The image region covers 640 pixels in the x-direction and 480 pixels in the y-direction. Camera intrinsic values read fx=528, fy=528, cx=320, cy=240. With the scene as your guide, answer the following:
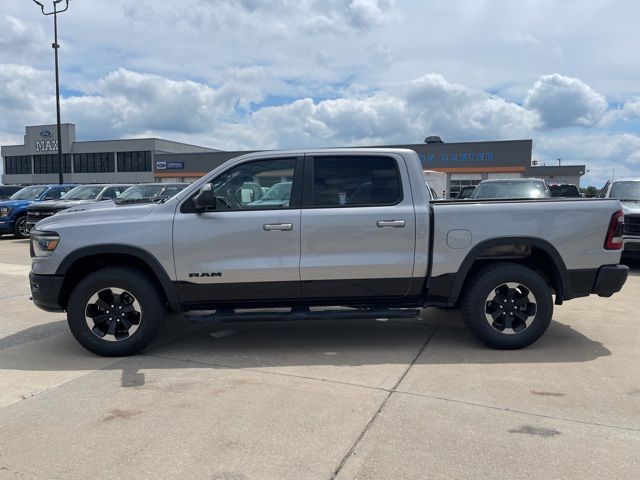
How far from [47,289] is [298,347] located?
2.41 metres

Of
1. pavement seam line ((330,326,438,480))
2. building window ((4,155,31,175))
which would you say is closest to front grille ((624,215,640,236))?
pavement seam line ((330,326,438,480))

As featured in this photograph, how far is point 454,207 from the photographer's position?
4969 millimetres

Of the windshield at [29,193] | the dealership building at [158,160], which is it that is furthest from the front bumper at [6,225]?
the dealership building at [158,160]

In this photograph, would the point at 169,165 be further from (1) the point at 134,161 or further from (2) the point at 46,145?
(2) the point at 46,145

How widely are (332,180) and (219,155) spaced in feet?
159

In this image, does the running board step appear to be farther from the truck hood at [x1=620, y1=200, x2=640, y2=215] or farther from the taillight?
the truck hood at [x1=620, y1=200, x2=640, y2=215]

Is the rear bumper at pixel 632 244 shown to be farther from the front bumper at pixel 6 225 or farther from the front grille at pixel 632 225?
the front bumper at pixel 6 225

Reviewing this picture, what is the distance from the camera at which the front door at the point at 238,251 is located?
191 inches

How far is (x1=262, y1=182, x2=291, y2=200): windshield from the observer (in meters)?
5.03

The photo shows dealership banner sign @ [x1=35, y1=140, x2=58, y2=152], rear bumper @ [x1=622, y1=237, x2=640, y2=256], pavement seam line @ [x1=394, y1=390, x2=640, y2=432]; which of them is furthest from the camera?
dealership banner sign @ [x1=35, y1=140, x2=58, y2=152]

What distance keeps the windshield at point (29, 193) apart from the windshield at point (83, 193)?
1.77 metres

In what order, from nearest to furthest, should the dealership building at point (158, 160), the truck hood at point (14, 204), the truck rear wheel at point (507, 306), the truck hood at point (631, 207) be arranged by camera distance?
the truck rear wheel at point (507, 306)
the truck hood at point (631, 207)
the truck hood at point (14, 204)
the dealership building at point (158, 160)

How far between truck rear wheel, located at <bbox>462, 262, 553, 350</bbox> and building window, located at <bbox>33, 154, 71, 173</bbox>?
71358mm

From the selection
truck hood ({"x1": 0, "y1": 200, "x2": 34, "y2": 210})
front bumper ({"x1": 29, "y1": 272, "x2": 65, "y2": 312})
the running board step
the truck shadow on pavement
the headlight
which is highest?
the headlight
